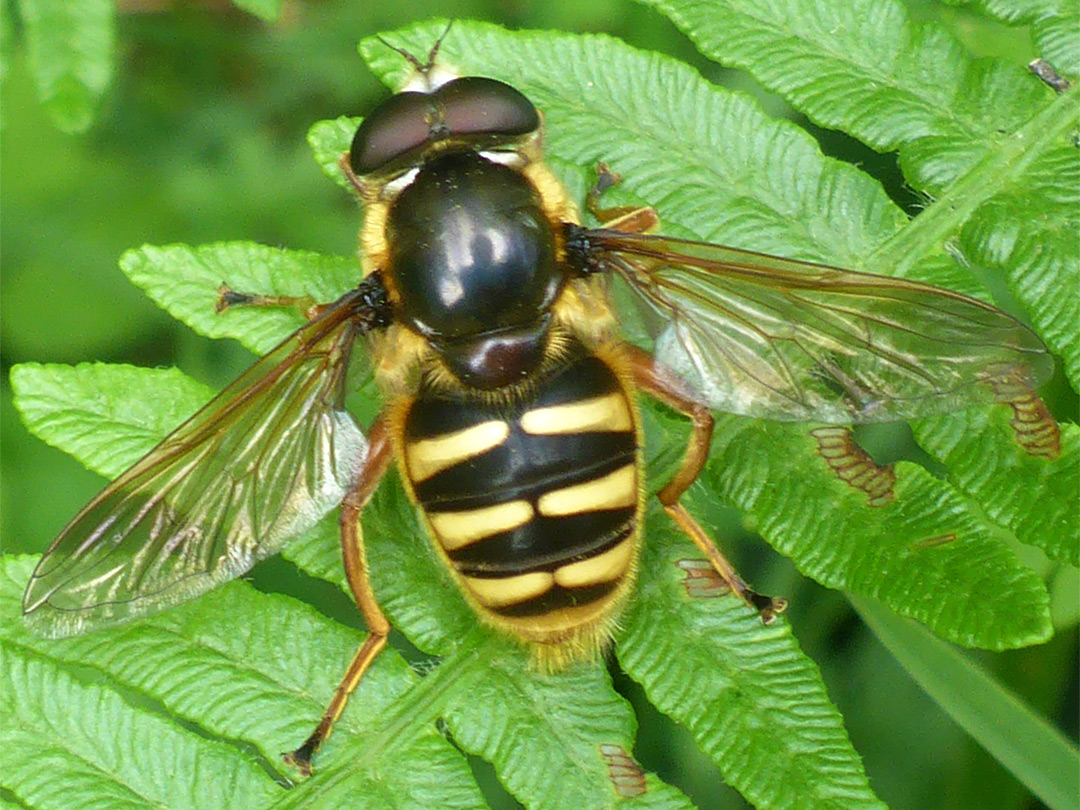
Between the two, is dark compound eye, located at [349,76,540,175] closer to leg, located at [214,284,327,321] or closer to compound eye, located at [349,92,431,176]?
compound eye, located at [349,92,431,176]

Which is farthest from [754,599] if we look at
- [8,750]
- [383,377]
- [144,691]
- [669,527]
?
[8,750]

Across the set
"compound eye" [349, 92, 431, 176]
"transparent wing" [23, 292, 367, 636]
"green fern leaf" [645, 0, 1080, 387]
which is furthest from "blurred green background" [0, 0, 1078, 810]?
"compound eye" [349, 92, 431, 176]

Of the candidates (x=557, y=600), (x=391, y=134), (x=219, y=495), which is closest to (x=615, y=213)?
(x=391, y=134)

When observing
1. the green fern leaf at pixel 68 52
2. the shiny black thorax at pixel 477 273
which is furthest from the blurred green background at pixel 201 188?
Answer: the shiny black thorax at pixel 477 273

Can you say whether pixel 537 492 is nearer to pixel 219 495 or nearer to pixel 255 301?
pixel 219 495

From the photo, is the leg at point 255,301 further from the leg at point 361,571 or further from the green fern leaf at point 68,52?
the green fern leaf at point 68,52
